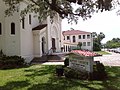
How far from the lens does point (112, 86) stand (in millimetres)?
11992

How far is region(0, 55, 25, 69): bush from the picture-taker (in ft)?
79.0

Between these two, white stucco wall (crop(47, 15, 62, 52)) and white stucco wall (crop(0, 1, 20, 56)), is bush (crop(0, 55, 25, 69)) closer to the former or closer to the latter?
white stucco wall (crop(0, 1, 20, 56))

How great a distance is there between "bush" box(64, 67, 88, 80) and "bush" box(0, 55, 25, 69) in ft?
35.2

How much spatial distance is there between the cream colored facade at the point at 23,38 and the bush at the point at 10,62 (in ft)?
5.24

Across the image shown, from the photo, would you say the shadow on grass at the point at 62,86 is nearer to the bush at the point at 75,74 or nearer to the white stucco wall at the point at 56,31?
the bush at the point at 75,74

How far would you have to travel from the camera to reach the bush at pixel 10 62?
24.1 meters

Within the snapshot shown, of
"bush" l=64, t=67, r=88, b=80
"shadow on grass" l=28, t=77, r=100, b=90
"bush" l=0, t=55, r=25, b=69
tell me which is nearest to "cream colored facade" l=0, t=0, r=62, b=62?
"bush" l=0, t=55, r=25, b=69

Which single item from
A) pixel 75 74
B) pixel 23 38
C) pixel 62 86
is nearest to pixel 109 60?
pixel 23 38

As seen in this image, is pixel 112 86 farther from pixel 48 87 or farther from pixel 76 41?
pixel 76 41

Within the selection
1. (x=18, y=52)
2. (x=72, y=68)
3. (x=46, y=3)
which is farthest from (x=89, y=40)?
(x=72, y=68)

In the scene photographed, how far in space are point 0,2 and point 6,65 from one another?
25.4 feet

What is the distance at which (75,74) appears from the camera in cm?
1427

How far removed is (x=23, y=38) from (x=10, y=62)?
193 inches

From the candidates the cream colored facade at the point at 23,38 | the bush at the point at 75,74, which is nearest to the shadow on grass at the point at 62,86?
the bush at the point at 75,74
